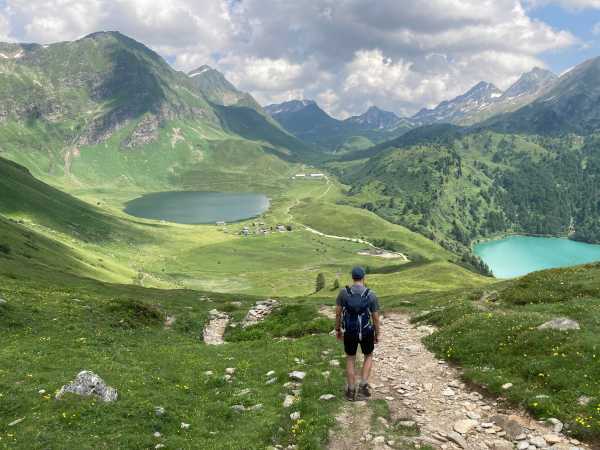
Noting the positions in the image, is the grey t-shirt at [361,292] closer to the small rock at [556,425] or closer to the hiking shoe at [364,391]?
the hiking shoe at [364,391]

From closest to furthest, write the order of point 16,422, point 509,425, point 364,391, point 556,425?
point 556,425 → point 509,425 → point 16,422 → point 364,391

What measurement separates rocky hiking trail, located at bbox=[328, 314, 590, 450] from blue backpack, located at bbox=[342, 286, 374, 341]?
137 inches

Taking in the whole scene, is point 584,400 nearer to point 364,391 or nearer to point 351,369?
point 364,391

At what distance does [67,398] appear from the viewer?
63.4ft

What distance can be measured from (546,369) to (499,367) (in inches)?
98.8

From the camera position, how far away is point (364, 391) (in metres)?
19.8

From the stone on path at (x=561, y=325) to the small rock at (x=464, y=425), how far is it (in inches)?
391

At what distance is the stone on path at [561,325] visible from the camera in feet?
78.0

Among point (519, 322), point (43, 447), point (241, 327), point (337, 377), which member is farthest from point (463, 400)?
point (241, 327)

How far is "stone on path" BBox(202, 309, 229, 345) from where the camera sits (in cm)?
4031

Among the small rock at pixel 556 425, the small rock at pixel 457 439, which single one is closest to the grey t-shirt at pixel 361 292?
the small rock at pixel 457 439

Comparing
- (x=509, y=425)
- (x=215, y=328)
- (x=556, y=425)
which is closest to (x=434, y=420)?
(x=509, y=425)

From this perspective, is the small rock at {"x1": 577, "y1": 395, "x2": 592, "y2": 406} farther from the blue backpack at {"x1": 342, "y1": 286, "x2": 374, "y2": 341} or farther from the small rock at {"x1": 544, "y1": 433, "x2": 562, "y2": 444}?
the blue backpack at {"x1": 342, "y1": 286, "x2": 374, "y2": 341}

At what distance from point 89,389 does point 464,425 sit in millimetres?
17043
